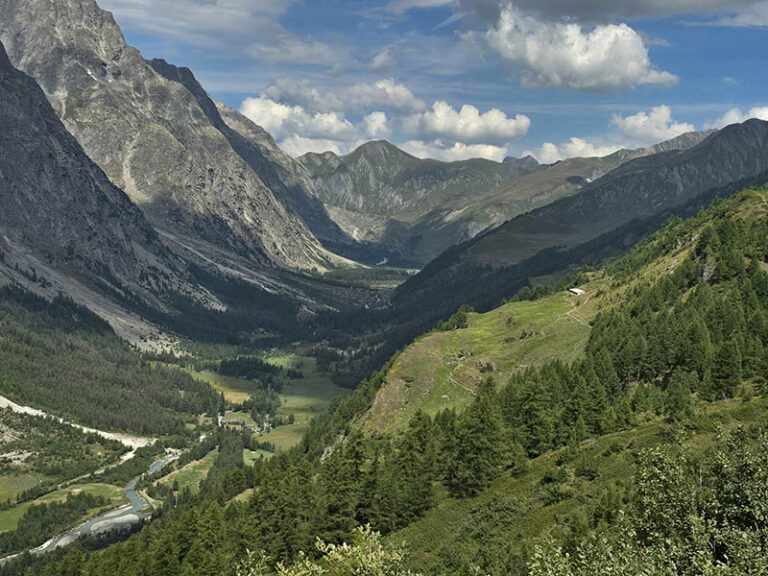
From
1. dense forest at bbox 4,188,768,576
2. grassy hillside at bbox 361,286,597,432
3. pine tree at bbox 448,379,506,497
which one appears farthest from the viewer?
grassy hillside at bbox 361,286,597,432

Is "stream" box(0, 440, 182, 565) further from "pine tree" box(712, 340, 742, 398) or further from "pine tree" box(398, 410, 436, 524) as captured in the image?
"pine tree" box(712, 340, 742, 398)

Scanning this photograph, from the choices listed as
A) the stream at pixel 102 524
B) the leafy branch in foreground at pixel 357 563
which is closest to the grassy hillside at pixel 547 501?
the leafy branch in foreground at pixel 357 563

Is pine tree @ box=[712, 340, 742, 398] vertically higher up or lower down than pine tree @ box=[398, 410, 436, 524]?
higher up

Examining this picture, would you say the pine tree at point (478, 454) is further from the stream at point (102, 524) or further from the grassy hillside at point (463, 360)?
the stream at point (102, 524)

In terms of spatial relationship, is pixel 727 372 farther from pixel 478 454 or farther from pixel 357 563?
pixel 357 563

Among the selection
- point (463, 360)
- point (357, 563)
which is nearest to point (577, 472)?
point (357, 563)

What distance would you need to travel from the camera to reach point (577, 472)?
6988 centimetres

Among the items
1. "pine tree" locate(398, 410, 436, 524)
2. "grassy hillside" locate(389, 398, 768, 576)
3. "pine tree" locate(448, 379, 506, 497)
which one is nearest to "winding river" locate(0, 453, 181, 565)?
→ "pine tree" locate(398, 410, 436, 524)

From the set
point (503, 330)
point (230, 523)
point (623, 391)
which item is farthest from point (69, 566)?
point (503, 330)

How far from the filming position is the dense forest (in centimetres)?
3841

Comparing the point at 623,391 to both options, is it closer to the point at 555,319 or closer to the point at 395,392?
the point at 395,392

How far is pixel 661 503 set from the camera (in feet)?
129

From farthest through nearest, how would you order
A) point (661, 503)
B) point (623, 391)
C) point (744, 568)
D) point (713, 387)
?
point (623, 391) → point (713, 387) → point (661, 503) → point (744, 568)

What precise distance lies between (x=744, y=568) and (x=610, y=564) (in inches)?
264
